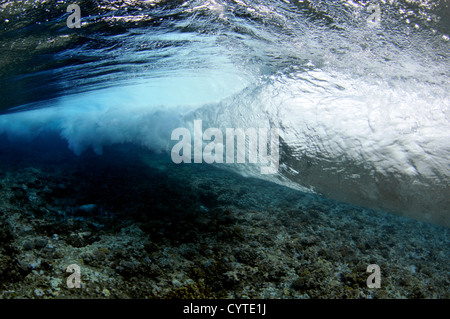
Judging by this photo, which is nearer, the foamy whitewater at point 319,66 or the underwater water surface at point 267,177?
the underwater water surface at point 267,177

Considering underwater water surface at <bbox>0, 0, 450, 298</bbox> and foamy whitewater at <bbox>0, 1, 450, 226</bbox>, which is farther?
foamy whitewater at <bbox>0, 1, 450, 226</bbox>

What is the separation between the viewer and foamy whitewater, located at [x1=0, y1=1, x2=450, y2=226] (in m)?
3.66

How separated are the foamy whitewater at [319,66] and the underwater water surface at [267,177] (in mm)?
31

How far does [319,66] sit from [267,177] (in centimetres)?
328

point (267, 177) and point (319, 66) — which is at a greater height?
point (319, 66)

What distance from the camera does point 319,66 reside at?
5762 mm

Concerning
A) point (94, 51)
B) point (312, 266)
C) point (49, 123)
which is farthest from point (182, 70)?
point (49, 123)

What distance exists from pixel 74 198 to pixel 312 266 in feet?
14.7

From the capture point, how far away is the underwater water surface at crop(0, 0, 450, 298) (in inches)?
105

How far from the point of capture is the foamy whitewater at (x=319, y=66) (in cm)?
366

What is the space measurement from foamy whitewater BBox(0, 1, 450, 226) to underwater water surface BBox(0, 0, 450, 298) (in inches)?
1.2

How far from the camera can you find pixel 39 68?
7.32m

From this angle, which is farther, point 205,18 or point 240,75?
point 240,75

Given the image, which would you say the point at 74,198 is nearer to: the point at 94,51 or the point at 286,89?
the point at 94,51
